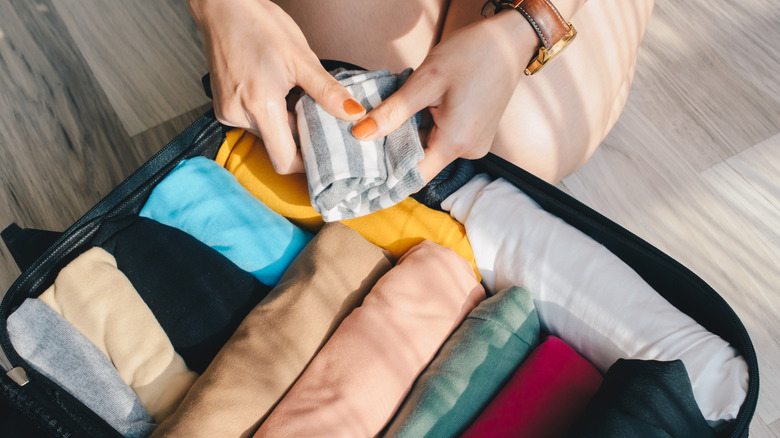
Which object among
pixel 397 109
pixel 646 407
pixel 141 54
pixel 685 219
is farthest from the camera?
pixel 141 54

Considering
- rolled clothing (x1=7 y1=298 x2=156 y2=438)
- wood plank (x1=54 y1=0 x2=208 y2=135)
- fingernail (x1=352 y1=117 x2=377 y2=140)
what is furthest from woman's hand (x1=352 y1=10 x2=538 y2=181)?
wood plank (x1=54 y1=0 x2=208 y2=135)

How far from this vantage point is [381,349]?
1.90 ft

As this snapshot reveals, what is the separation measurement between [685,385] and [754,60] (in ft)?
3.03

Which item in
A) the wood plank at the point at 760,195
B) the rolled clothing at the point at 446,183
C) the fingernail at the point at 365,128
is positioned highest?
the fingernail at the point at 365,128

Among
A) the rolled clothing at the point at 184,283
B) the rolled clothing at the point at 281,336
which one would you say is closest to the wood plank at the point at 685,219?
the rolled clothing at the point at 281,336

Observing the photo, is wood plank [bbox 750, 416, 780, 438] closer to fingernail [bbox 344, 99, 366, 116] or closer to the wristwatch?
the wristwatch

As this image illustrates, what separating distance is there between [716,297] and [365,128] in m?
0.44

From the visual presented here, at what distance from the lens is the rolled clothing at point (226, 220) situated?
68 centimetres

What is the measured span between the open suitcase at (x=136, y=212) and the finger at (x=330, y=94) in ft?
0.66

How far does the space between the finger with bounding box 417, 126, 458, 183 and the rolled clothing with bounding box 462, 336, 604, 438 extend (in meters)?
0.25

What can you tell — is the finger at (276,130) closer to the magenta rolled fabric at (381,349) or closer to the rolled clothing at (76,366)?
the magenta rolled fabric at (381,349)

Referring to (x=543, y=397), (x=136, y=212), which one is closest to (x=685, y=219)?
(x=543, y=397)

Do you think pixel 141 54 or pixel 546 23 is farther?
pixel 141 54

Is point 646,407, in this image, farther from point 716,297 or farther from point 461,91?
point 461,91
